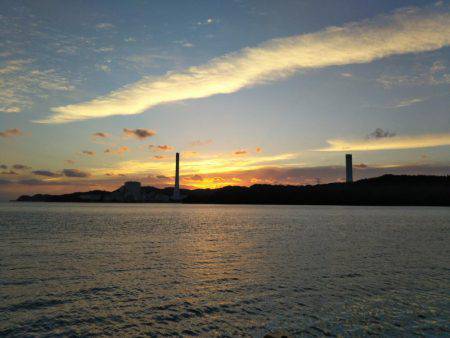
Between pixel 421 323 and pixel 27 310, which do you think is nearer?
pixel 421 323

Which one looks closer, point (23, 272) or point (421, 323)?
point (421, 323)

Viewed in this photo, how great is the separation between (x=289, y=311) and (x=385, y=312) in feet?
18.7

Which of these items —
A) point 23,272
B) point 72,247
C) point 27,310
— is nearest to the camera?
point 27,310

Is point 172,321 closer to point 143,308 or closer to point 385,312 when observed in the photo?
point 143,308

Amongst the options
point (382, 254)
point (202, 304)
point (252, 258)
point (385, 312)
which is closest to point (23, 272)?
point (202, 304)

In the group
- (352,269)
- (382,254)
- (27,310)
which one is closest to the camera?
(27,310)

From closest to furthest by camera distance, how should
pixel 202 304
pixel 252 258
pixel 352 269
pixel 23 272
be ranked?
pixel 202 304 < pixel 23 272 < pixel 352 269 < pixel 252 258

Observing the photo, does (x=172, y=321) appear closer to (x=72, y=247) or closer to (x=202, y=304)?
(x=202, y=304)

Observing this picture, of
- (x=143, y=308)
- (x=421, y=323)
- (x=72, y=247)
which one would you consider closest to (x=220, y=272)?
(x=143, y=308)

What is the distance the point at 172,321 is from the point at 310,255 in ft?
94.2

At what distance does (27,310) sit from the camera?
22.0m

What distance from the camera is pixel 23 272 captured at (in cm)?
3325

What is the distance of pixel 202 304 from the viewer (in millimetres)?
23781

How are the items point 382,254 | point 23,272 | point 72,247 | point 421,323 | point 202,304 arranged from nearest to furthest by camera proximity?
point 421,323 → point 202,304 → point 23,272 → point 382,254 → point 72,247
